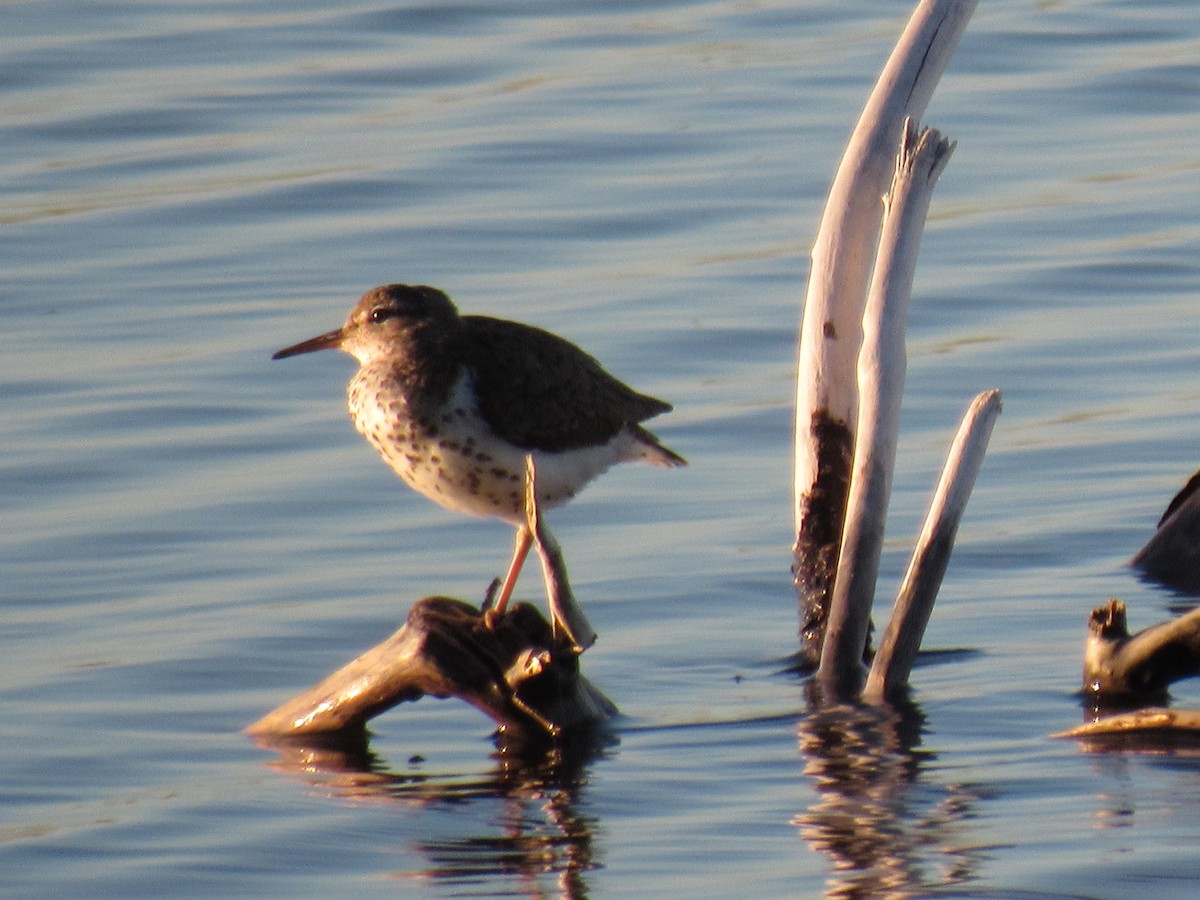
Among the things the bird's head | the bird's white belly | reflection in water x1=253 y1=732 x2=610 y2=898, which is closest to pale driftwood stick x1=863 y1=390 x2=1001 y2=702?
reflection in water x1=253 y1=732 x2=610 y2=898

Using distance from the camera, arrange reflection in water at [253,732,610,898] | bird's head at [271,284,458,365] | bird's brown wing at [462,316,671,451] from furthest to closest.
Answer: bird's head at [271,284,458,365], bird's brown wing at [462,316,671,451], reflection in water at [253,732,610,898]

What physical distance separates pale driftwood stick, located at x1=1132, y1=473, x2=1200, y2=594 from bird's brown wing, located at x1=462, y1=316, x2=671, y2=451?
8.38 feet

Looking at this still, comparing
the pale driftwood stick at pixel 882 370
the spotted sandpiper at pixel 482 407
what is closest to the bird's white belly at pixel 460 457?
the spotted sandpiper at pixel 482 407

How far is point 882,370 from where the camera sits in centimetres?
796

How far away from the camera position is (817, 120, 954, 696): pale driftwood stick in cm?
786

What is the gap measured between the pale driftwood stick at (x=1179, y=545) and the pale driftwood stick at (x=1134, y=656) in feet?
5.61

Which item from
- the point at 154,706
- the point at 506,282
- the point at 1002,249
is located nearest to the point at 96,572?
the point at 154,706

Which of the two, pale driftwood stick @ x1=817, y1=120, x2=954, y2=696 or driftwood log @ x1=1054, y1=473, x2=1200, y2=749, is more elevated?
pale driftwood stick @ x1=817, y1=120, x2=954, y2=696

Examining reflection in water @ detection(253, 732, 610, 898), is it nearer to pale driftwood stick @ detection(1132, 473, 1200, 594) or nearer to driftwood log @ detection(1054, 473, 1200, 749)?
driftwood log @ detection(1054, 473, 1200, 749)

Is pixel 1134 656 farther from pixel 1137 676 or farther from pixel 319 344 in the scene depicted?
pixel 319 344

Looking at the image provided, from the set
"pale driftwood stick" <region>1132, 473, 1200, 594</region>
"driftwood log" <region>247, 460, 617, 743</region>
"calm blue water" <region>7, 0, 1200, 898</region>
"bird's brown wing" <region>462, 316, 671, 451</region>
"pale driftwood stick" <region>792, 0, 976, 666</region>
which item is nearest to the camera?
"calm blue water" <region>7, 0, 1200, 898</region>

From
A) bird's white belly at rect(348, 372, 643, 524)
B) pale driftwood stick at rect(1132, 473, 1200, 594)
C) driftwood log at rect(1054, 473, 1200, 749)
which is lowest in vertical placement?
driftwood log at rect(1054, 473, 1200, 749)

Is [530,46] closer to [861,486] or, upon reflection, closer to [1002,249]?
[1002,249]

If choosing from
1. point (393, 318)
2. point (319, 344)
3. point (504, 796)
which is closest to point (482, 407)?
point (393, 318)
